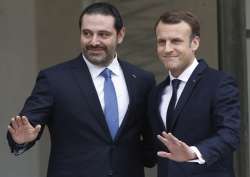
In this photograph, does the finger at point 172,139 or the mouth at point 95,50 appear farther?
the mouth at point 95,50

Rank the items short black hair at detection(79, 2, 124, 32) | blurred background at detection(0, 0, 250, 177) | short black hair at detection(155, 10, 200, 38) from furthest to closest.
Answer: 1. blurred background at detection(0, 0, 250, 177)
2. short black hair at detection(79, 2, 124, 32)
3. short black hair at detection(155, 10, 200, 38)

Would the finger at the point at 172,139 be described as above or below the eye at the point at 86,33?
below

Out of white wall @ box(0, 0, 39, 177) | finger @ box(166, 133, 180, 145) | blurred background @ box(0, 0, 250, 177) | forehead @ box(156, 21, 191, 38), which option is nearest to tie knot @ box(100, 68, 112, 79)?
forehead @ box(156, 21, 191, 38)

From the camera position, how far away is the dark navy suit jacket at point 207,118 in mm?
3199

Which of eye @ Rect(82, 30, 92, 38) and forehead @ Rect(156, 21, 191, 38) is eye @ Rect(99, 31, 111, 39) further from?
forehead @ Rect(156, 21, 191, 38)

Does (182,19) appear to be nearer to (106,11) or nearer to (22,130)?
(106,11)

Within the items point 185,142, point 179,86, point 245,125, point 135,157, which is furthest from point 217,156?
point 245,125

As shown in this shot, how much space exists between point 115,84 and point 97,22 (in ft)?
1.12

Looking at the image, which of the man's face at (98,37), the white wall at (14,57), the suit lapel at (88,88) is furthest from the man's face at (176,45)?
the white wall at (14,57)

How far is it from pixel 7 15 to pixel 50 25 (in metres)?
0.36

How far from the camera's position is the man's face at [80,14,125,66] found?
11.6 ft

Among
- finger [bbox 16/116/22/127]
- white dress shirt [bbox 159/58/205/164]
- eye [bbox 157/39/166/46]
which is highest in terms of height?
eye [bbox 157/39/166/46]

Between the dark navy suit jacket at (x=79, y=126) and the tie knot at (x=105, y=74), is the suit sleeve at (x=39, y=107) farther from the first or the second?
the tie knot at (x=105, y=74)

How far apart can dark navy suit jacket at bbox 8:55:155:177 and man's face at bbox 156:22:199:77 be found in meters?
0.42
